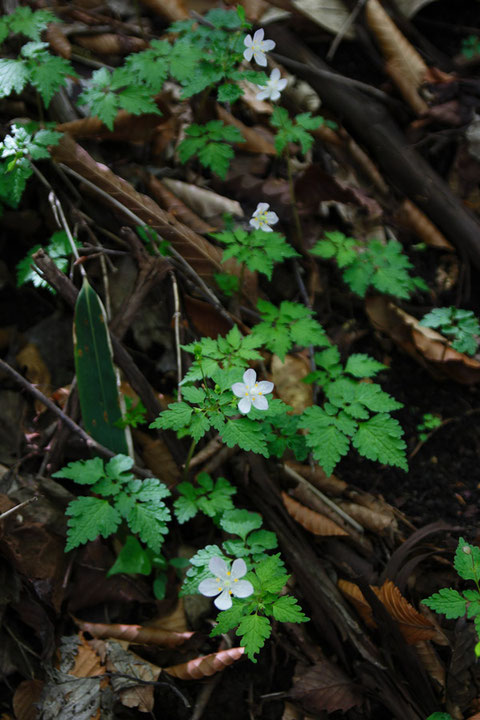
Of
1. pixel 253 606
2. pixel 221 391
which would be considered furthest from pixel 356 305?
pixel 253 606

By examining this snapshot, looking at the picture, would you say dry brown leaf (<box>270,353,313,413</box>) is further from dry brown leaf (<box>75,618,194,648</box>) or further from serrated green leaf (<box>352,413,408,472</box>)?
dry brown leaf (<box>75,618,194,648</box>)

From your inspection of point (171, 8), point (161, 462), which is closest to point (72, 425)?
point (161, 462)

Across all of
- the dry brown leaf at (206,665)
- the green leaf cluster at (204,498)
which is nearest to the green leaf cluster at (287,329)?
the green leaf cluster at (204,498)

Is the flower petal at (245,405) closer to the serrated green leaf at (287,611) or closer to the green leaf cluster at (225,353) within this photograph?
the green leaf cluster at (225,353)

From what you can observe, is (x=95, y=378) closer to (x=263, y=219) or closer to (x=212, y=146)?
(x=263, y=219)

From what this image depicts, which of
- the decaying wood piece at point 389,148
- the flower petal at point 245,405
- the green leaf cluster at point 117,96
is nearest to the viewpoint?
the flower petal at point 245,405

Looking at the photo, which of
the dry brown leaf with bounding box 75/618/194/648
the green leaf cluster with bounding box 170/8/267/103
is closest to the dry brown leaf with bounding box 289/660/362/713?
the dry brown leaf with bounding box 75/618/194/648
